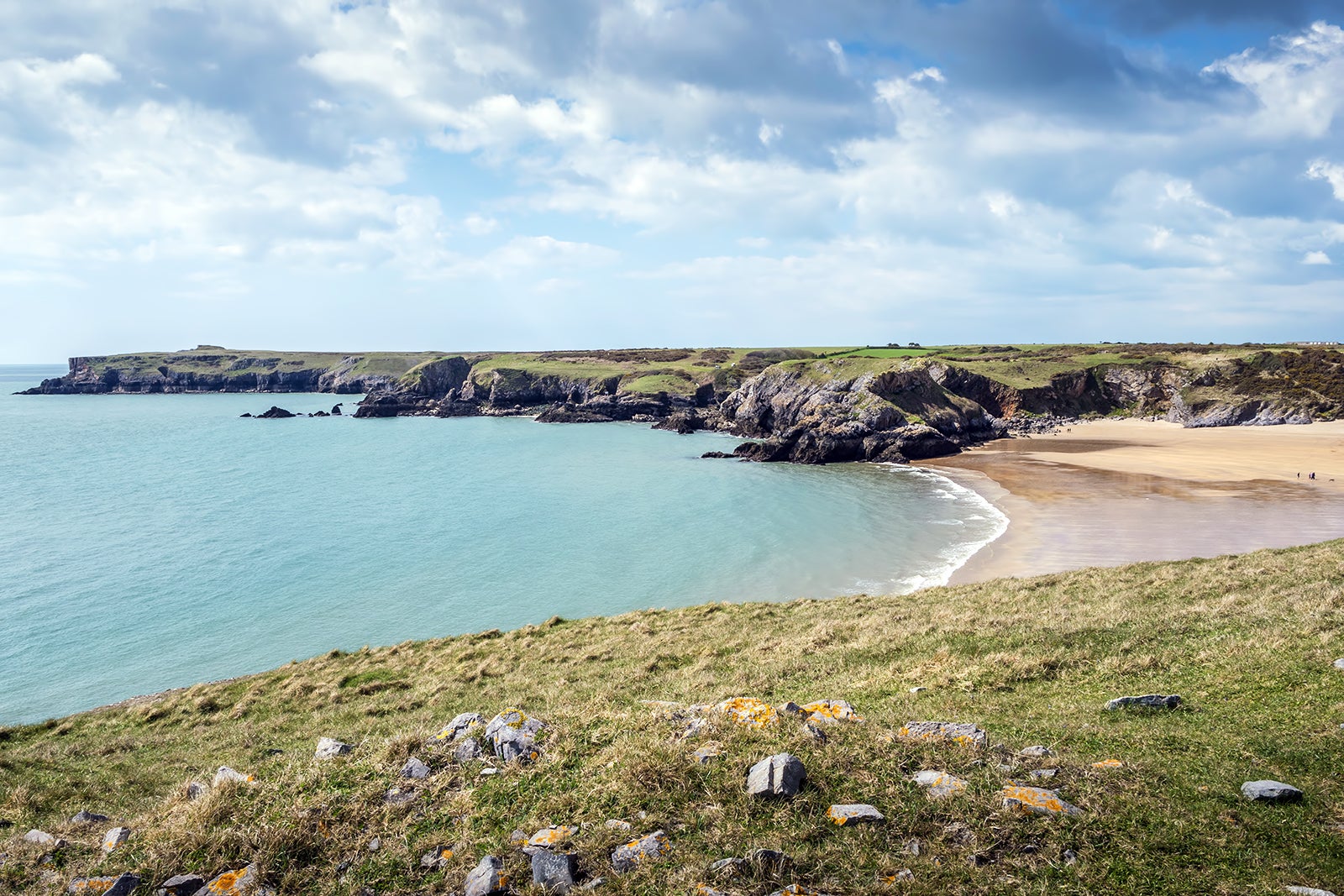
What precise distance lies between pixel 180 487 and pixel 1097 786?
3176 inches

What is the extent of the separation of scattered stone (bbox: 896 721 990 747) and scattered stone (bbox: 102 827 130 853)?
10.4 m

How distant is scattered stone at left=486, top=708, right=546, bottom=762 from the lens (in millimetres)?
9609

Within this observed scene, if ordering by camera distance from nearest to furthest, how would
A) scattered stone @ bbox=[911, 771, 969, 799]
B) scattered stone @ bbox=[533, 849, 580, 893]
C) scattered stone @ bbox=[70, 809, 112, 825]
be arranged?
scattered stone @ bbox=[533, 849, 580, 893] → scattered stone @ bbox=[911, 771, 969, 799] → scattered stone @ bbox=[70, 809, 112, 825]

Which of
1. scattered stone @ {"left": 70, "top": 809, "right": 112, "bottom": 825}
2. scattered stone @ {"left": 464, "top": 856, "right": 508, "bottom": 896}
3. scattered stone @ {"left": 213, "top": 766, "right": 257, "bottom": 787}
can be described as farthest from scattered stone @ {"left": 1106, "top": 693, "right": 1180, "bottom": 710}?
scattered stone @ {"left": 70, "top": 809, "right": 112, "bottom": 825}

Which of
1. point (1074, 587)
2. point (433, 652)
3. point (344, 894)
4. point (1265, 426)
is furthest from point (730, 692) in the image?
point (1265, 426)

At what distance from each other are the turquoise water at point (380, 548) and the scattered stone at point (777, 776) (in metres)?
25.2

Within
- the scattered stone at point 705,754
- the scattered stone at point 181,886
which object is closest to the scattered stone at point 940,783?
the scattered stone at point 705,754

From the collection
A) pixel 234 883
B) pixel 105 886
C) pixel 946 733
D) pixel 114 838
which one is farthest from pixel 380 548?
pixel 946 733

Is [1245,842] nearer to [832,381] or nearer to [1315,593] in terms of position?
[1315,593]

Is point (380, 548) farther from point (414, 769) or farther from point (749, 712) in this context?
point (749, 712)

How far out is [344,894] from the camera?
7.10 meters

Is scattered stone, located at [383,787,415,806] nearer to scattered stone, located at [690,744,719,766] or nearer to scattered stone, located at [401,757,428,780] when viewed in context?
scattered stone, located at [401,757,428,780]

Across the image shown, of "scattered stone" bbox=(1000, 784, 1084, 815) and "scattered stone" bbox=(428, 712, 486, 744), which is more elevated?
"scattered stone" bbox=(1000, 784, 1084, 815)

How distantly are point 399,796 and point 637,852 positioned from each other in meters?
3.74
